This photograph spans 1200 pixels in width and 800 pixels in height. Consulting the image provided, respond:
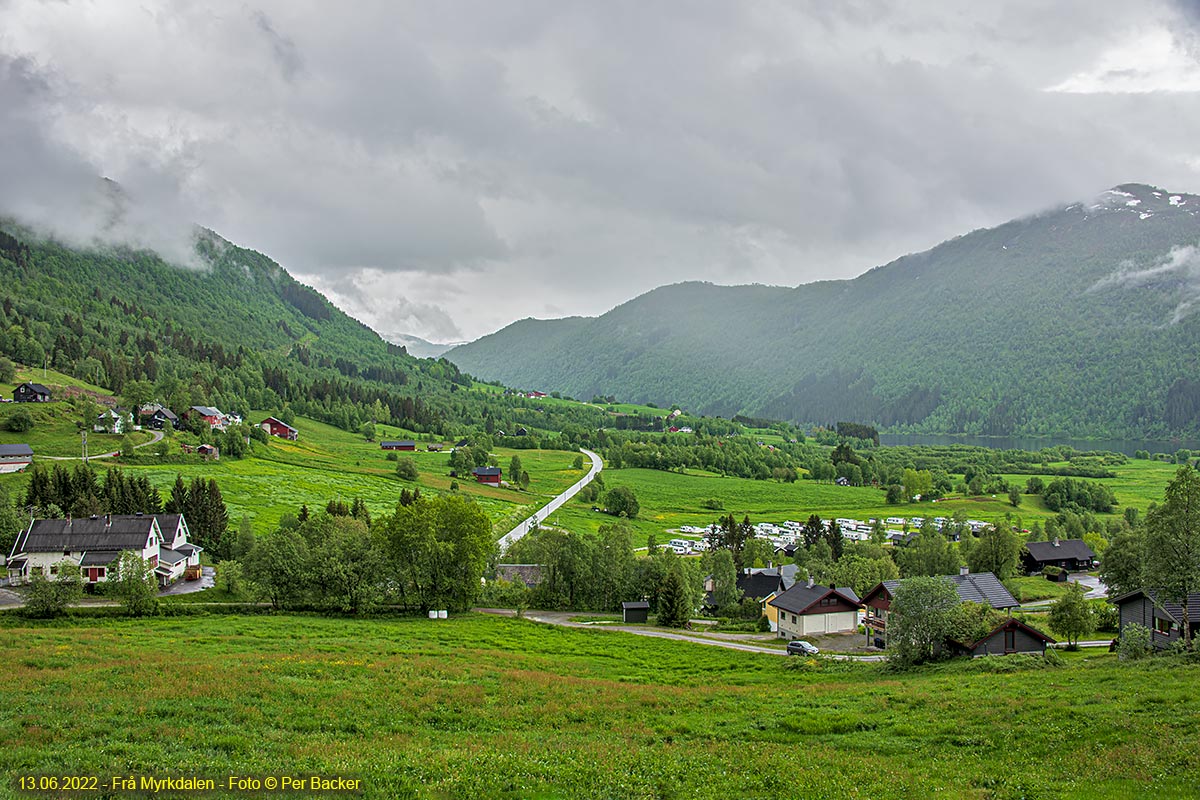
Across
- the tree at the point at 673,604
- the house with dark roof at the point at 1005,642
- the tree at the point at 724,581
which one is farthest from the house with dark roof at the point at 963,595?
the tree at the point at 724,581

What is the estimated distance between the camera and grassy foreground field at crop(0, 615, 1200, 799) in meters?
14.4

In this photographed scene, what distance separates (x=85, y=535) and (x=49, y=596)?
20.3m

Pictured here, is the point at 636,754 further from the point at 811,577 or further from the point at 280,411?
the point at 280,411

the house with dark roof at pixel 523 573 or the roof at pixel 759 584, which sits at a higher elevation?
the house with dark roof at pixel 523 573

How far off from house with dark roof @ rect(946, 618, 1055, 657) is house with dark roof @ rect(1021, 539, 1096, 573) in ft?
220

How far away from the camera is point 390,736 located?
17656 mm

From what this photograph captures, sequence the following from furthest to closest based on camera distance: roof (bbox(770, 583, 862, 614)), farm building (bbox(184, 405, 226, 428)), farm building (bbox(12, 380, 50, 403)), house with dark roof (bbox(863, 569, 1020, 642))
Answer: farm building (bbox(184, 405, 226, 428)) → farm building (bbox(12, 380, 50, 403)) → roof (bbox(770, 583, 862, 614)) → house with dark roof (bbox(863, 569, 1020, 642))

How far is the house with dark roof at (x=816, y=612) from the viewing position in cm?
5547

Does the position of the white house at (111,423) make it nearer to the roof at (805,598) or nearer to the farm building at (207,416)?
the farm building at (207,416)

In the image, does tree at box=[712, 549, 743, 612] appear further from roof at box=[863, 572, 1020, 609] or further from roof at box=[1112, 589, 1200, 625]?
roof at box=[1112, 589, 1200, 625]

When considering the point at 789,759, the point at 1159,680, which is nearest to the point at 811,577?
the point at 1159,680

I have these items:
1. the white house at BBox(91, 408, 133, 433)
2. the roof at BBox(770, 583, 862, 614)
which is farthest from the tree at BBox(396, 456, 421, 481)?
the roof at BBox(770, 583, 862, 614)

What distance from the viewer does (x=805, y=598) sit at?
56.7 metres

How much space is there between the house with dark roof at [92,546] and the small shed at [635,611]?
40871mm
